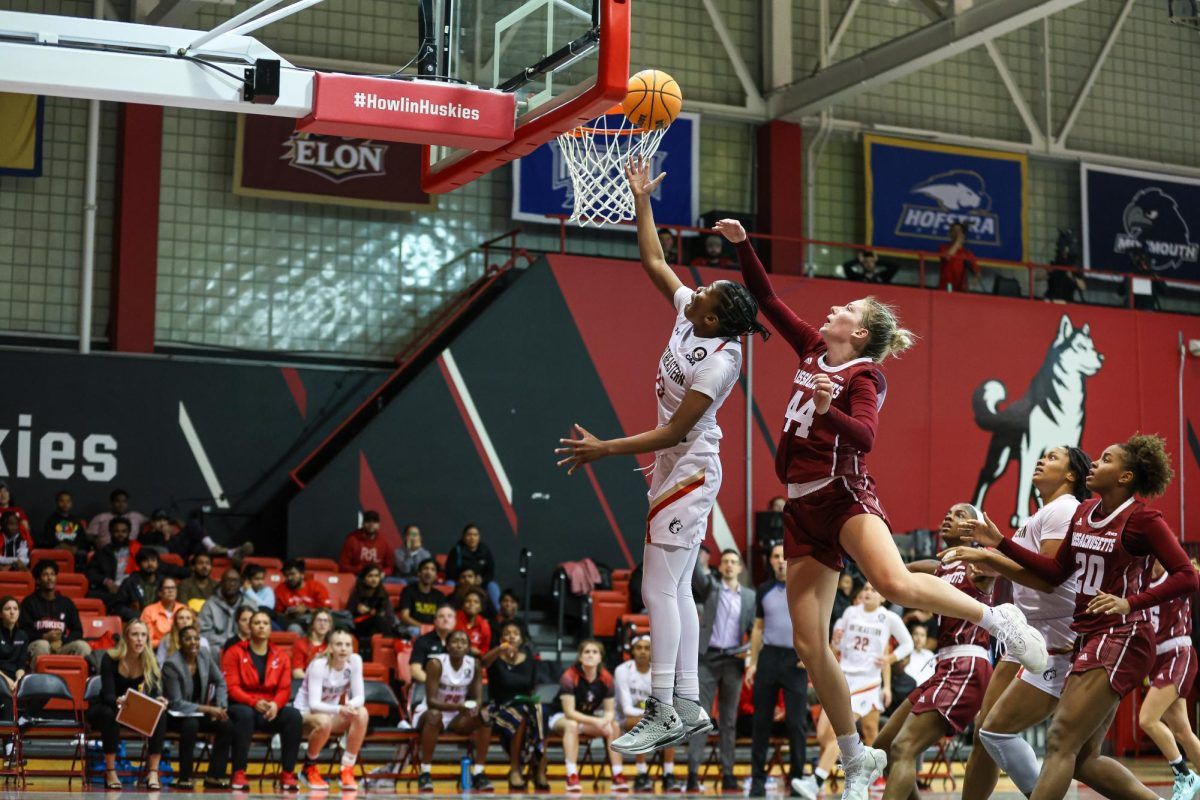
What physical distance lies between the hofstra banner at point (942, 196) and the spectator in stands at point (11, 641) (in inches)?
574

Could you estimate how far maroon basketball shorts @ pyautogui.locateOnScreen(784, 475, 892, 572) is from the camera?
22.7 ft

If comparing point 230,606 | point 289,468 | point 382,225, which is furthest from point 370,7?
point 230,606

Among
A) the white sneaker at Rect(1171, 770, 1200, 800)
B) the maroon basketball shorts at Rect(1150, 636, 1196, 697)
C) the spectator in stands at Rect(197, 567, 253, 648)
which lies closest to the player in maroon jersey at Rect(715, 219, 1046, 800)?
the white sneaker at Rect(1171, 770, 1200, 800)

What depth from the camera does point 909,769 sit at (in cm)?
874

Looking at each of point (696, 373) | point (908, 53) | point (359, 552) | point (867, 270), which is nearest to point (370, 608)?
point (359, 552)

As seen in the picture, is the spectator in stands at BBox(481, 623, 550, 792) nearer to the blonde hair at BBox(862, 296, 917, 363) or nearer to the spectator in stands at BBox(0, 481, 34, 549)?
the spectator in stands at BBox(0, 481, 34, 549)

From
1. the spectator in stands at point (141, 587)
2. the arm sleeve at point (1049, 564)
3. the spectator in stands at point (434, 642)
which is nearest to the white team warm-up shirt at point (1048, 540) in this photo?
the arm sleeve at point (1049, 564)

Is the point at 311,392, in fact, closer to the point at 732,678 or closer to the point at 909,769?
the point at 732,678

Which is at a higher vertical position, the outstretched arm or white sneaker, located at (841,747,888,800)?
the outstretched arm

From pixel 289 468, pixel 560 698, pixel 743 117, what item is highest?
pixel 743 117

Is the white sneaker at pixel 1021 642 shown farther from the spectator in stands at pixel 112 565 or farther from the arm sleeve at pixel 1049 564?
the spectator in stands at pixel 112 565

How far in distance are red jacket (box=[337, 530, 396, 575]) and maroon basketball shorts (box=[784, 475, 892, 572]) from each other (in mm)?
12007

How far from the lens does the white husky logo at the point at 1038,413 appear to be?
72.6ft

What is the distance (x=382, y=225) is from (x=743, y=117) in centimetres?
Result: 611
